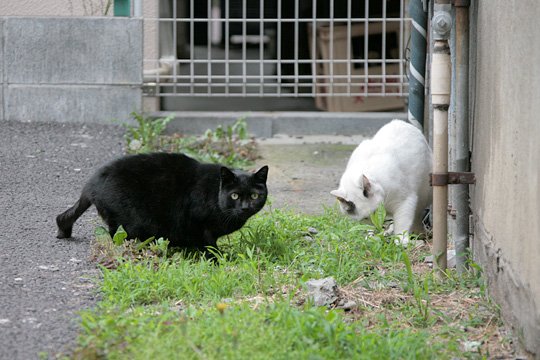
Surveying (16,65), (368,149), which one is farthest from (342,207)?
(16,65)

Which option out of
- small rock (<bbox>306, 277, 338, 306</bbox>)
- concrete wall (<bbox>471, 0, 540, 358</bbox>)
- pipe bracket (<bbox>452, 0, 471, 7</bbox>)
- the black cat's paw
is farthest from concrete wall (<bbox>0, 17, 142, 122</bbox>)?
small rock (<bbox>306, 277, 338, 306</bbox>)

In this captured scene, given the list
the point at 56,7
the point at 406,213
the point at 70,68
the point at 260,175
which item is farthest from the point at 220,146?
the point at 260,175

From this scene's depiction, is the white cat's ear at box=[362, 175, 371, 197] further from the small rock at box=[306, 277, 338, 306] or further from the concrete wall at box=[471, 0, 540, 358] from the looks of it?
the small rock at box=[306, 277, 338, 306]

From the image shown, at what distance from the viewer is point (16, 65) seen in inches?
337

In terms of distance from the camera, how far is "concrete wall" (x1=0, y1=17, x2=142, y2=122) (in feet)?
27.8

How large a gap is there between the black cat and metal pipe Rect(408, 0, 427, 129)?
1.45m

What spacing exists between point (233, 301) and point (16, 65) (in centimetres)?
520

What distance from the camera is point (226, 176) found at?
16.4 feet

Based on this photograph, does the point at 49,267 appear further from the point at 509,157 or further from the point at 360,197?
the point at 509,157

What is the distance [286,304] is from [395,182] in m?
1.89

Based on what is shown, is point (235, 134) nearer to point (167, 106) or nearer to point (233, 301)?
point (167, 106)

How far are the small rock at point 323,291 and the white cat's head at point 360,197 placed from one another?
1286 mm

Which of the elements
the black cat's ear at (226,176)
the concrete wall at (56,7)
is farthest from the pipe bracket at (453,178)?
the concrete wall at (56,7)

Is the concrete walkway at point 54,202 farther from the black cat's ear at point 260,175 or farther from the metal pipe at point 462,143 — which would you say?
the metal pipe at point 462,143
